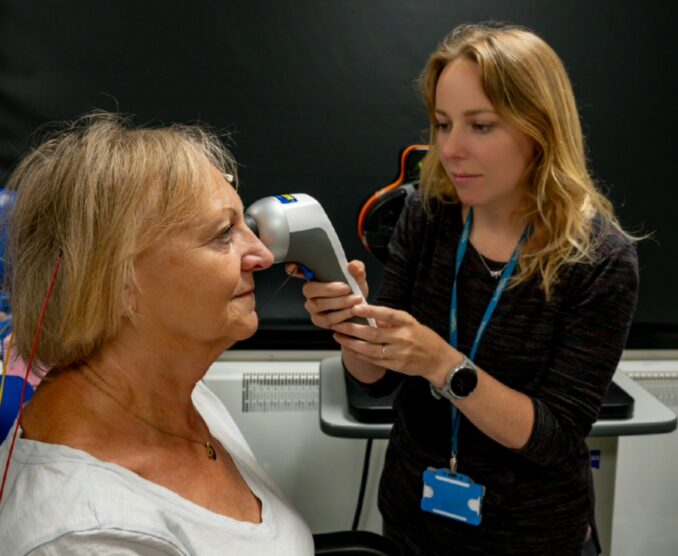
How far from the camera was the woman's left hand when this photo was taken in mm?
1231

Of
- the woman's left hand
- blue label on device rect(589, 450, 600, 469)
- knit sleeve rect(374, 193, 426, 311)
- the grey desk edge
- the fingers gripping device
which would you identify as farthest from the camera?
blue label on device rect(589, 450, 600, 469)

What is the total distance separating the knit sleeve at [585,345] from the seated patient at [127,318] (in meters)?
0.50

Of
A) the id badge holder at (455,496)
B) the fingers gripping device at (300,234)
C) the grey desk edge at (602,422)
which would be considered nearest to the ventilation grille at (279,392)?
the grey desk edge at (602,422)

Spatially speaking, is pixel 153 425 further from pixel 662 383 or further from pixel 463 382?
pixel 662 383

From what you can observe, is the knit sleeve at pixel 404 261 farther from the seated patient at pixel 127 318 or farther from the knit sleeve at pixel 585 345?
the seated patient at pixel 127 318

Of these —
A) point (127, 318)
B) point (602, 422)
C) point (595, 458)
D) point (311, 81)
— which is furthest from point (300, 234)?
point (595, 458)

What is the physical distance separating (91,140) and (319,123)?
1.33 m

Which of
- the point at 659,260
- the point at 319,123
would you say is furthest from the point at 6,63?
the point at 659,260

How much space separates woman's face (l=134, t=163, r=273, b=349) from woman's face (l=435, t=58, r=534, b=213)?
46 centimetres

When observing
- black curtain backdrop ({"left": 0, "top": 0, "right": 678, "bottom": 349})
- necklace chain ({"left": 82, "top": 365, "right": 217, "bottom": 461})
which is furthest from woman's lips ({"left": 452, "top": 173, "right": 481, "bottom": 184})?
black curtain backdrop ({"left": 0, "top": 0, "right": 678, "bottom": 349})

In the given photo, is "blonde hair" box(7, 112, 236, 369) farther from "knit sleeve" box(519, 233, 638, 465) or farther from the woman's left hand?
"knit sleeve" box(519, 233, 638, 465)

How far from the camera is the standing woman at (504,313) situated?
1.26m

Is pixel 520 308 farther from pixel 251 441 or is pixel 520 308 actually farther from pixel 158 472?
pixel 251 441

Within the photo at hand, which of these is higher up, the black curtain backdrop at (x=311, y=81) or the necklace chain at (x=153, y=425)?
the black curtain backdrop at (x=311, y=81)
